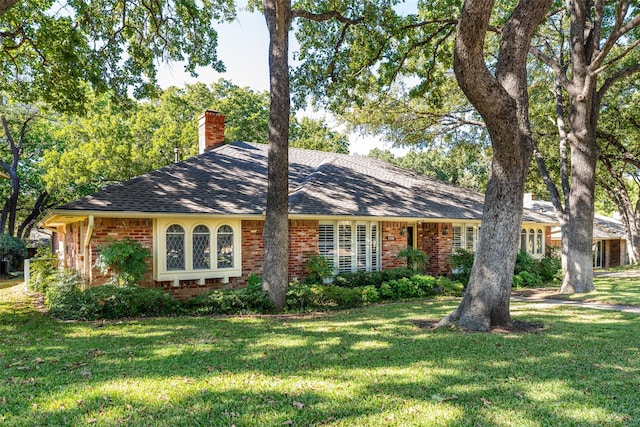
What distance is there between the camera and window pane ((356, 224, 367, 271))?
1354 cm

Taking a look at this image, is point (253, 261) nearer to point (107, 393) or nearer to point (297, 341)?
point (297, 341)

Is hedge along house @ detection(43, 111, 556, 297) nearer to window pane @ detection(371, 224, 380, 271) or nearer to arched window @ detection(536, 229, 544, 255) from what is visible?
window pane @ detection(371, 224, 380, 271)

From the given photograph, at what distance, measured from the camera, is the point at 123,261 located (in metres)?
9.46

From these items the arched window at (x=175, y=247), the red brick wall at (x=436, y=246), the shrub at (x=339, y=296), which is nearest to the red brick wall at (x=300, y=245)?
the shrub at (x=339, y=296)

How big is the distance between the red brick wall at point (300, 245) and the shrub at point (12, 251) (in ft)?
56.2

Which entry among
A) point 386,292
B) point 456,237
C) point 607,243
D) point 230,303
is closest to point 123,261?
point 230,303

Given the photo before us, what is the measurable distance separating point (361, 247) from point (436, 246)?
3.28m

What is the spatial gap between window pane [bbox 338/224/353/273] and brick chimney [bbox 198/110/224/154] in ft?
21.1

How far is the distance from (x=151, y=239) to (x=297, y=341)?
5662mm

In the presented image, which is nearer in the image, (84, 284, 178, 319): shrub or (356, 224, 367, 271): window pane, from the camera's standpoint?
(84, 284, 178, 319): shrub

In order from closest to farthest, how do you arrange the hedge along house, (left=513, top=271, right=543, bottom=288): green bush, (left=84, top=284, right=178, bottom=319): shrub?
(left=84, top=284, right=178, bottom=319): shrub < the hedge along house < (left=513, top=271, right=543, bottom=288): green bush

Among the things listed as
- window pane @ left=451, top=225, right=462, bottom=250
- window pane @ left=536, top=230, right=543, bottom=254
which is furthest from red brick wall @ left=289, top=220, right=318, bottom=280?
window pane @ left=536, top=230, right=543, bottom=254

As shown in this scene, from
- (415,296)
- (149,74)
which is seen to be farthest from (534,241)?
(149,74)

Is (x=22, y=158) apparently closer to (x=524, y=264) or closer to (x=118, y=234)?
(x=118, y=234)
